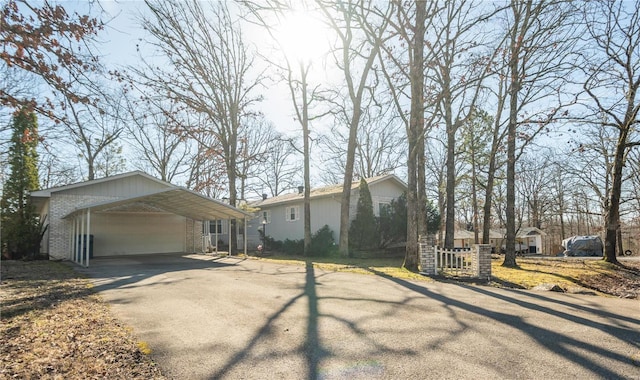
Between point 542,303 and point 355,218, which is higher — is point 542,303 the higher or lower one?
the lower one

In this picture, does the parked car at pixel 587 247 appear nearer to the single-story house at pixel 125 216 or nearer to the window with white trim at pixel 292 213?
the window with white trim at pixel 292 213

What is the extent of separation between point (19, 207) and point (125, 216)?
455 centimetres

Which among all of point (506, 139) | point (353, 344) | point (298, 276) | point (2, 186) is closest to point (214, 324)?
point (353, 344)

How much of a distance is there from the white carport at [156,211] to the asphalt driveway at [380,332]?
7.87 metres

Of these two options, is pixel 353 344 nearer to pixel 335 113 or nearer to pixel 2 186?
pixel 335 113

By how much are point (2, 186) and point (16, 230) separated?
2.56 metres

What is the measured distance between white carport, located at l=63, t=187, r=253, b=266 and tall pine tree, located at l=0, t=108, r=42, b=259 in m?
1.41

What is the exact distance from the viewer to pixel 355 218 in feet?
65.3

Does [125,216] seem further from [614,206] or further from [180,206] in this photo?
[614,206]

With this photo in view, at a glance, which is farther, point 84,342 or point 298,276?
point 298,276

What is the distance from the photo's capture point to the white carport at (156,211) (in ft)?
48.3

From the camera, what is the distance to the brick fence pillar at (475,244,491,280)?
9.84 metres

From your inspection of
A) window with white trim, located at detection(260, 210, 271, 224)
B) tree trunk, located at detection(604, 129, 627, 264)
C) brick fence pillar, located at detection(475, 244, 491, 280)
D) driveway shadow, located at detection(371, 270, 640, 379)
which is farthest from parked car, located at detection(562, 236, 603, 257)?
driveway shadow, located at detection(371, 270, 640, 379)

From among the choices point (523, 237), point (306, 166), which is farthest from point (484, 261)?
point (523, 237)
